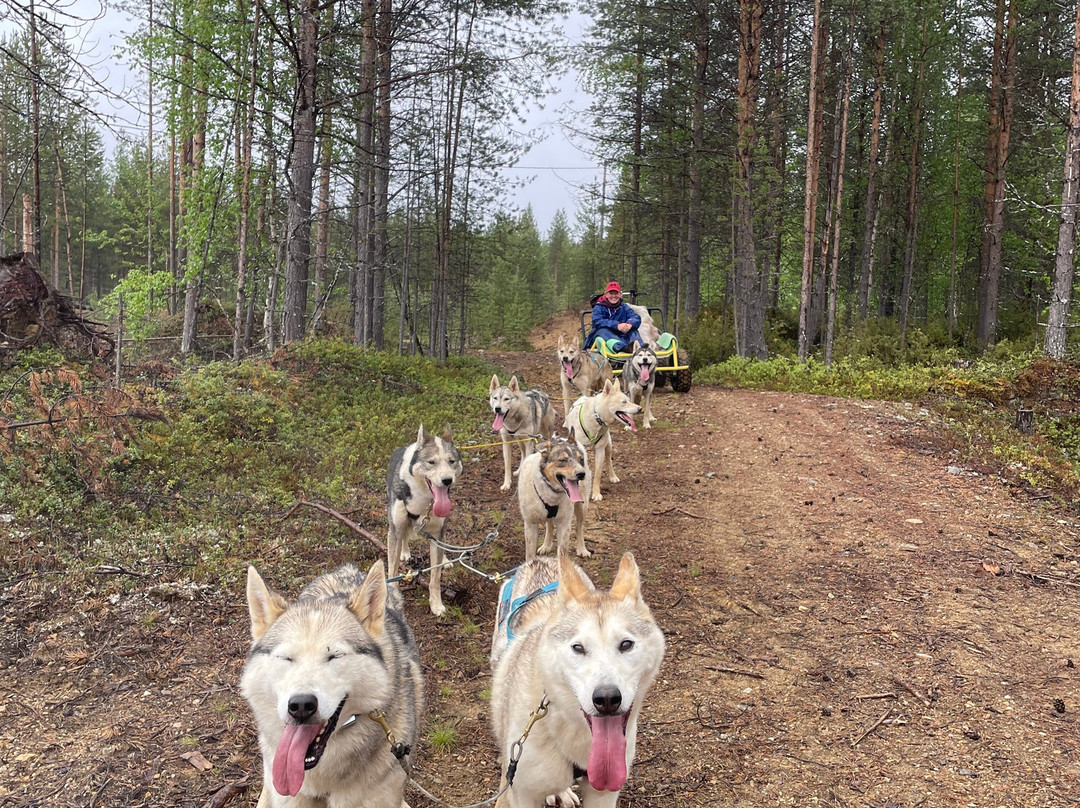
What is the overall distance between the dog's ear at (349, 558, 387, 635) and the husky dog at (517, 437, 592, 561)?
3067 millimetres

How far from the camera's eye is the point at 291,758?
2240mm

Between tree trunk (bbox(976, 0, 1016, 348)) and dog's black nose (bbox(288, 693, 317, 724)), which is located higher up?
tree trunk (bbox(976, 0, 1016, 348))

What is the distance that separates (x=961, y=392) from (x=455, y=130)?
13.7 metres

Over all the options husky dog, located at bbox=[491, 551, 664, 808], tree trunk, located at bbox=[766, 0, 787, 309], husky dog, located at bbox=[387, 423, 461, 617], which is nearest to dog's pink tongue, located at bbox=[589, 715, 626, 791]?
husky dog, located at bbox=[491, 551, 664, 808]

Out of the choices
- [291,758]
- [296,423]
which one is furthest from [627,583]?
[296,423]

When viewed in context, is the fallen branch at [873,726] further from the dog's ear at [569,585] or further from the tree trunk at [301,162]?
the tree trunk at [301,162]

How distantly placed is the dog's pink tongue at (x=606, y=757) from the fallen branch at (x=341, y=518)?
3966mm

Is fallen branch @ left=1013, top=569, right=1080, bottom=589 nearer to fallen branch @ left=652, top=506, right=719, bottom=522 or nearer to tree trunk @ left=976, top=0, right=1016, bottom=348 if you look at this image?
fallen branch @ left=652, top=506, right=719, bottom=522

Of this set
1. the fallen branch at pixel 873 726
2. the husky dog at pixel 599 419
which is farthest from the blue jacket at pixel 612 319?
the fallen branch at pixel 873 726

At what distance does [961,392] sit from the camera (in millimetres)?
11469

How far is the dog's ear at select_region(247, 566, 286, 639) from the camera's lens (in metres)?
2.60

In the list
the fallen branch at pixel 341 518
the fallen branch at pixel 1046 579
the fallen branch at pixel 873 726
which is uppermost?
the fallen branch at pixel 341 518

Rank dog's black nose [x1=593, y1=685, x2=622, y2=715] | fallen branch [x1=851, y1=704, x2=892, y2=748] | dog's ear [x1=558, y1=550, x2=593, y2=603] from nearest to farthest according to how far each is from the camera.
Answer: dog's black nose [x1=593, y1=685, x2=622, y2=715], dog's ear [x1=558, y1=550, x2=593, y2=603], fallen branch [x1=851, y1=704, x2=892, y2=748]

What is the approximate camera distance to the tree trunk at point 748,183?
1638 centimetres
